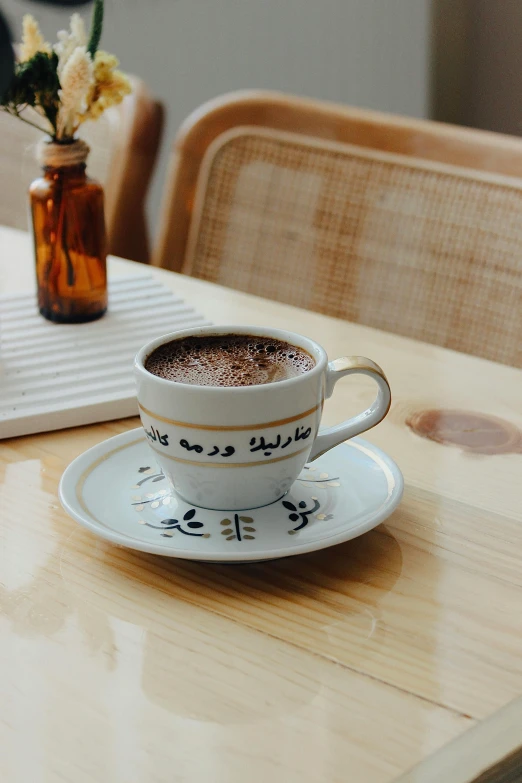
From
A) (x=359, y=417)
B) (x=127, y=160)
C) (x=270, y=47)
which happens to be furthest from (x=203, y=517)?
(x=270, y=47)

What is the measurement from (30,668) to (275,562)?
5.6 inches

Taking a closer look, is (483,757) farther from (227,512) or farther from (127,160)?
(127,160)

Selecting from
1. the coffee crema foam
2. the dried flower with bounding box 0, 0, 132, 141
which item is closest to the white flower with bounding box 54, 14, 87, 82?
the dried flower with bounding box 0, 0, 132, 141

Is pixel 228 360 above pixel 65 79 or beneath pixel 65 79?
beneath

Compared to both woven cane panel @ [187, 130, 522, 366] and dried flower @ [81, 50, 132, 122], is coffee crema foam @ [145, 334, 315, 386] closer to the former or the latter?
dried flower @ [81, 50, 132, 122]

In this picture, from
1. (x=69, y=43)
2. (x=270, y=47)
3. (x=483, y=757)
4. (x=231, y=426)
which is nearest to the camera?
(x=483, y=757)

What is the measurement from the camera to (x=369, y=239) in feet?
4.07

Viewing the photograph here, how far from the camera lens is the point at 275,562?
0.50 m

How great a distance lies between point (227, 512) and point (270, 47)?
1994mm

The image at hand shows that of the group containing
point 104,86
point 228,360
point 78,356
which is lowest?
point 78,356

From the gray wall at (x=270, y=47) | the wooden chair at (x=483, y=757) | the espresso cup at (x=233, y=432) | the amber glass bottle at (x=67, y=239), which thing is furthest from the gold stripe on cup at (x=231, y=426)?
the gray wall at (x=270, y=47)

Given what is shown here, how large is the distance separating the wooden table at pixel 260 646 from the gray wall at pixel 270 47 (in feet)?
5.46

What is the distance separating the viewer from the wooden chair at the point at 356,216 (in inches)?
44.4

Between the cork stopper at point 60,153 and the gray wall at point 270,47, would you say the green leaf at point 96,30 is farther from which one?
the gray wall at point 270,47
